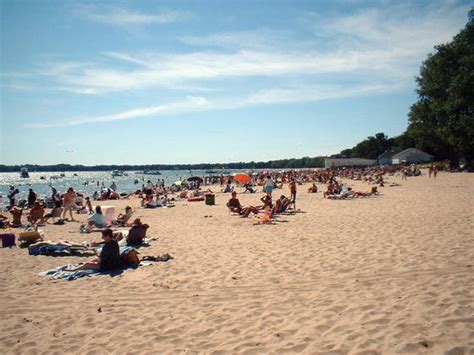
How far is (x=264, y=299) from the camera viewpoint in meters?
5.36

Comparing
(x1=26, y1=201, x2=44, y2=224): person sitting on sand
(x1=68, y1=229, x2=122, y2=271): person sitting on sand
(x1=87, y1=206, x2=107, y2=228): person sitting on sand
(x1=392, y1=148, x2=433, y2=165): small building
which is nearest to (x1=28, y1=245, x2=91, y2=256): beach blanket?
(x1=68, y1=229, x2=122, y2=271): person sitting on sand

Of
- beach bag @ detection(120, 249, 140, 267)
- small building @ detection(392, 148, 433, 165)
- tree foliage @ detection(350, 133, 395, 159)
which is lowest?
beach bag @ detection(120, 249, 140, 267)

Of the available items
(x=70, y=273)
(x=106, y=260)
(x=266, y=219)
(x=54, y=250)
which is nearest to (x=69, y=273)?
(x=70, y=273)

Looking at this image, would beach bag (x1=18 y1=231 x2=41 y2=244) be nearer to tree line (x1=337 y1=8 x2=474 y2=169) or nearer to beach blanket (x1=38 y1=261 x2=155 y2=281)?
beach blanket (x1=38 y1=261 x2=155 y2=281)

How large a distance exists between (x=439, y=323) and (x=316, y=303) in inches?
60.4

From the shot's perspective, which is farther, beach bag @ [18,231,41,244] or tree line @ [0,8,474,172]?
tree line @ [0,8,474,172]

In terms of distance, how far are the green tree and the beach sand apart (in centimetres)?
3177

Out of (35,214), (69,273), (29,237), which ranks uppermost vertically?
(35,214)

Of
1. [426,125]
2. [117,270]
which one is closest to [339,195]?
[117,270]

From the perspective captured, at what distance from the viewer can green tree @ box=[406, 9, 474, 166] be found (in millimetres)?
35312

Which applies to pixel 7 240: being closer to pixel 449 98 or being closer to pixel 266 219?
pixel 266 219

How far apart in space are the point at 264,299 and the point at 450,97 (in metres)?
40.1

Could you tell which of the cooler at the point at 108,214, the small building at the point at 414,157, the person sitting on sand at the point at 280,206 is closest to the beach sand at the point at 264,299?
the cooler at the point at 108,214

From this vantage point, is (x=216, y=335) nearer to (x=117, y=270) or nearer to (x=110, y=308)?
(x=110, y=308)
